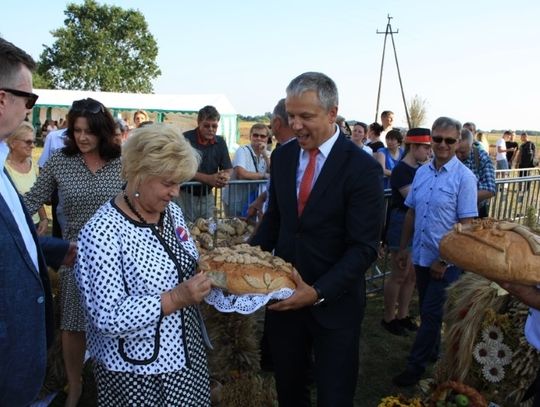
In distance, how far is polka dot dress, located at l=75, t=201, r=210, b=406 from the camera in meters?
2.13

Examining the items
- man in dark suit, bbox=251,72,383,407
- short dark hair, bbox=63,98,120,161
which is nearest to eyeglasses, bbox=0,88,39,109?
man in dark suit, bbox=251,72,383,407

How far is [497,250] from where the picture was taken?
2.21m

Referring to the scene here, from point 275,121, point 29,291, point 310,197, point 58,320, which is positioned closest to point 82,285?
point 29,291

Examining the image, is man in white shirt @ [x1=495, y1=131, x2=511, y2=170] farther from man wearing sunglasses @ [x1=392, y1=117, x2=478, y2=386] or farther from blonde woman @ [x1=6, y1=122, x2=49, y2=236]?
blonde woman @ [x1=6, y1=122, x2=49, y2=236]

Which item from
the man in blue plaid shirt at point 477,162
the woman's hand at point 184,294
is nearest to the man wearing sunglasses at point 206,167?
the man in blue plaid shirt at point 477,162

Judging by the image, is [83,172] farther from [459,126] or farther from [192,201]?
[459,126]

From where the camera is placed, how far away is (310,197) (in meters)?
2.74

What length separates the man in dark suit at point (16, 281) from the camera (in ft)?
5.91

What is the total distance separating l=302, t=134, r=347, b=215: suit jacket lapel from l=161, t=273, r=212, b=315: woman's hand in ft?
2.72

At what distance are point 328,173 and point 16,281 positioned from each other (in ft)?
5.30

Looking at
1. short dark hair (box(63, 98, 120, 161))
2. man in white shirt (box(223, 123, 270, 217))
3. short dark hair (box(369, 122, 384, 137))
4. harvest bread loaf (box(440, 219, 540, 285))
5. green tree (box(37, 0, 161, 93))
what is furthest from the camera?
green tree (box(37, 0, 161, 93))

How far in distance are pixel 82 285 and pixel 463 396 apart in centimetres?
254

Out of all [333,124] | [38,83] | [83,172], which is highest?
[38,83]

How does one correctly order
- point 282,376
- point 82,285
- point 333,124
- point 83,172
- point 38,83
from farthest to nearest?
point 38,83 → point 83,172 → point 282,376 → point 333,124 → point 82,285
